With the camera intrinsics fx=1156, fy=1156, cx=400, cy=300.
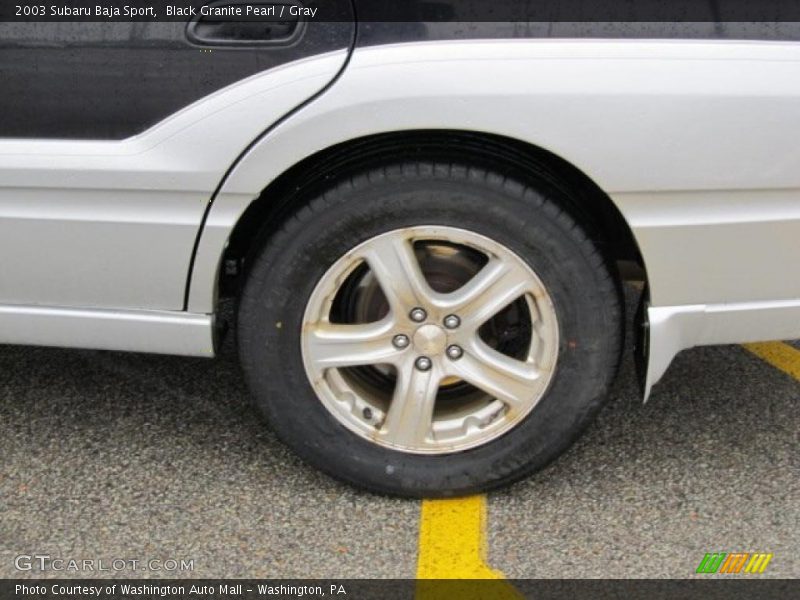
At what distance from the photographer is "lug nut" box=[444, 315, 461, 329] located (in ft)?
9.10

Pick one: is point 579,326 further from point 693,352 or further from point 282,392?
point 693,352

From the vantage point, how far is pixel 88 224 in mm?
2674

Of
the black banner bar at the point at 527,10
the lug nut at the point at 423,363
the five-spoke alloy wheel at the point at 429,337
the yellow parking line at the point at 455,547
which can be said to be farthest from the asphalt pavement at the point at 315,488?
the black banner bar at the point at 527,10

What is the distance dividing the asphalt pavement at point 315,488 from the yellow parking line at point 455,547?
0.03 metres

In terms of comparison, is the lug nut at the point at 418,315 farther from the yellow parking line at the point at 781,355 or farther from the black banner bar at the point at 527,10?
the yellow parking line at the point at 781,355

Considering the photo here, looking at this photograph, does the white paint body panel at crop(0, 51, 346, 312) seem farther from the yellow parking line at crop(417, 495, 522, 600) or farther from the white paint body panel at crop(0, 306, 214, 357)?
the yellow parking line at crop(417, 495, 522, 600)

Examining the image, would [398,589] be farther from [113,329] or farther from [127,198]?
[127,198]

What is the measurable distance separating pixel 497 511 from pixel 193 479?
0.80 metres

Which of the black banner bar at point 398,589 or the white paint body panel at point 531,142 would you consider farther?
the black banner bar at point 398,589

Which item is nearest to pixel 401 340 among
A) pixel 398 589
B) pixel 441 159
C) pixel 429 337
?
pixel 429 337

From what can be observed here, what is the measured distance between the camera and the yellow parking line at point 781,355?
3.71 m

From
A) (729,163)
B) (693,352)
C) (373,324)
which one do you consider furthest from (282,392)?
(693,352)

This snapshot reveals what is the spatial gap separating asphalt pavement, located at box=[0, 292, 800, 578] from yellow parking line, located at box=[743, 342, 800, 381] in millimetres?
61

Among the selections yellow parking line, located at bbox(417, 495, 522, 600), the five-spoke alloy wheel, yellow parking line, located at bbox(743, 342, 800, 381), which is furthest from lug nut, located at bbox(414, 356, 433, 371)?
yellow parking line, located at bbox(743, 342, 800, 381)
